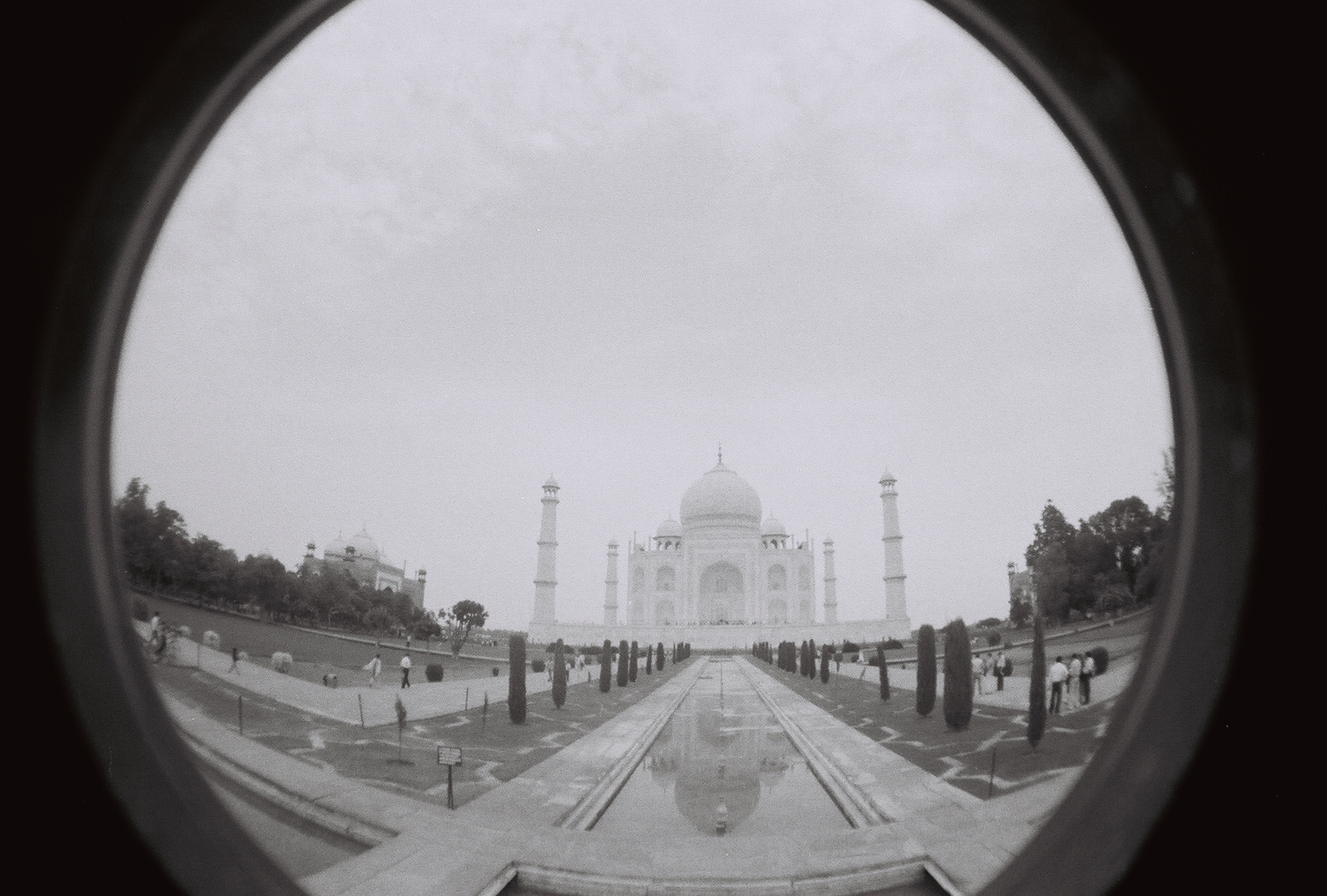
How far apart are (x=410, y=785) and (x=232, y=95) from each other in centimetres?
426

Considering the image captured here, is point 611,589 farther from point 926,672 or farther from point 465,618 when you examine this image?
point 926,672

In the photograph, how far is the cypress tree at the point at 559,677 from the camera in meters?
12.0

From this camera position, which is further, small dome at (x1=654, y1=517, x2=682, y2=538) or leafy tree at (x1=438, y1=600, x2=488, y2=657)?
small dome at (x1=654, y1=517, x2=682, y2=538)

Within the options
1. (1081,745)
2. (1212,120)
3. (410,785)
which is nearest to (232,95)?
(1212,120)

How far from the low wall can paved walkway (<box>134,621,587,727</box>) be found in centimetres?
3458

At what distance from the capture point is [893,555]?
138ft

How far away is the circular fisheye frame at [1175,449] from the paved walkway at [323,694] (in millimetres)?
309

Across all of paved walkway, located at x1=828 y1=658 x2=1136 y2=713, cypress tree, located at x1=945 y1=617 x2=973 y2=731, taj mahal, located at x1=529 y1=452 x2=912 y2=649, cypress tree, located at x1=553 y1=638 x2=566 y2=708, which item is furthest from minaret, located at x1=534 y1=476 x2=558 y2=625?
cypress tree, located at x1=945 y1=617 x2=973 y2=731

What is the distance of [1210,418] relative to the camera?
111 centimetres

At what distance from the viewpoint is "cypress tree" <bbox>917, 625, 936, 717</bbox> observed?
10016 millimetres

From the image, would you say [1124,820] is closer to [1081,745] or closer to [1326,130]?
[1081,745]

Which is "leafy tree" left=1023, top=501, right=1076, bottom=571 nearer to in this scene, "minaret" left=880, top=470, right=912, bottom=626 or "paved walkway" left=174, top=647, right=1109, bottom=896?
"paved walkway" left=174, top=647, right=1109, bottom=896

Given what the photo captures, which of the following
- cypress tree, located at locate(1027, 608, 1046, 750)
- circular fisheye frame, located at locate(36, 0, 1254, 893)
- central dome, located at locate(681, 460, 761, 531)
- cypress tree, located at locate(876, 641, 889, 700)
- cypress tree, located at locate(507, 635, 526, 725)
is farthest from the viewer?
central dome, located at locate(681, 460, 761, 531)

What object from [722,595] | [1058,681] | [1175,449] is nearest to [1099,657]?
[1058,681]
